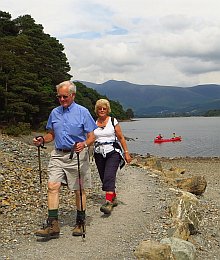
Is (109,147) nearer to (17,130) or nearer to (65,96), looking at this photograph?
(65,96)

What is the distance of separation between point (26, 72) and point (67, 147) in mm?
35117

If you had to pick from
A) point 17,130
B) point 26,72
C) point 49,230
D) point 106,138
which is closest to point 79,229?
point 49,230

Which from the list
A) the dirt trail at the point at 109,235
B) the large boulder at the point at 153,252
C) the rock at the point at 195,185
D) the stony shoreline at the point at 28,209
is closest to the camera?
the large boulder at the point at 153,252

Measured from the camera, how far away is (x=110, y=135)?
7.92 metres

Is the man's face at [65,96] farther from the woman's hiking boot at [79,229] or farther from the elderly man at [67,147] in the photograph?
the woman's hiking boot at [79,229]

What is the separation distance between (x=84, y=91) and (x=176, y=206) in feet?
298

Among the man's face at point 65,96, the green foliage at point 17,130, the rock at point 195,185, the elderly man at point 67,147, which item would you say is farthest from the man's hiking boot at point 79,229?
the green foliage at point 17,130

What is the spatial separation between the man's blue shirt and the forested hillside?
3235 centimetres

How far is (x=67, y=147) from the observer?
255 inches

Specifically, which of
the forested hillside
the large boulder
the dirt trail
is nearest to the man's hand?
the dirt trail

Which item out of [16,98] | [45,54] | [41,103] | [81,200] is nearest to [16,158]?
[81,200]

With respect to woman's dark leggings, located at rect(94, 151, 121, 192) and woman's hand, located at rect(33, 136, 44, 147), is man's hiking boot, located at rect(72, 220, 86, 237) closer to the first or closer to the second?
woman's dark leggings, located at rect(94, 151, 121, 192)

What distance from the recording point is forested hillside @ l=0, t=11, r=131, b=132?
38566 millimetres

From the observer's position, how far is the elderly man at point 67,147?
20.9 feet
